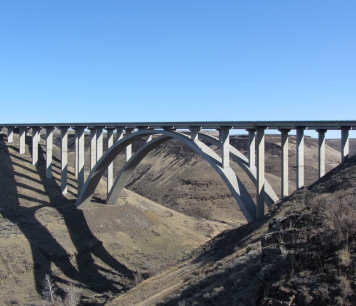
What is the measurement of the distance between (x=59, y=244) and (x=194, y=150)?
53.7 ft

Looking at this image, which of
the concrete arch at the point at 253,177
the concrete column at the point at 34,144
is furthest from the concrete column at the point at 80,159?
the concrete arch at the point at 253,177

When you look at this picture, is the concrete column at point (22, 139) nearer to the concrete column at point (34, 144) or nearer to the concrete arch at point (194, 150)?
the concrete column at point (34, 144)

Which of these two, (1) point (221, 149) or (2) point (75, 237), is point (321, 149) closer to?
(1) point (221, 149)

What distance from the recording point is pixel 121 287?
30531 mm

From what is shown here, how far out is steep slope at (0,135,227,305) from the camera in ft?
101

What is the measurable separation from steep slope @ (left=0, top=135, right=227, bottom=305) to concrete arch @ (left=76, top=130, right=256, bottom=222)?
3.34 m

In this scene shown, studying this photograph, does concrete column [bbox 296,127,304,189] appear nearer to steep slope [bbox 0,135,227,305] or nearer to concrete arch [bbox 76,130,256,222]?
concrete arch [bbox 76,130,256,222]

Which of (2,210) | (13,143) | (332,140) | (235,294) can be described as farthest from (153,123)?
(332,140)

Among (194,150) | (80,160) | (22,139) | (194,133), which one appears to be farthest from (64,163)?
(194,150)

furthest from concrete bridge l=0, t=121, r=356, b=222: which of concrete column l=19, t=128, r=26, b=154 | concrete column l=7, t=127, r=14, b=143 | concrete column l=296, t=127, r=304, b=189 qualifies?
concrete column l=7, t=127, r=14, b=143

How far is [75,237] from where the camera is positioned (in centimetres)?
3906

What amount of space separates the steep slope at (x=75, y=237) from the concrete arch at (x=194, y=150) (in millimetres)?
3340

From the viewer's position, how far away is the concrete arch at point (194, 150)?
89.6ft

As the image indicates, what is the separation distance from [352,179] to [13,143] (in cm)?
5312
